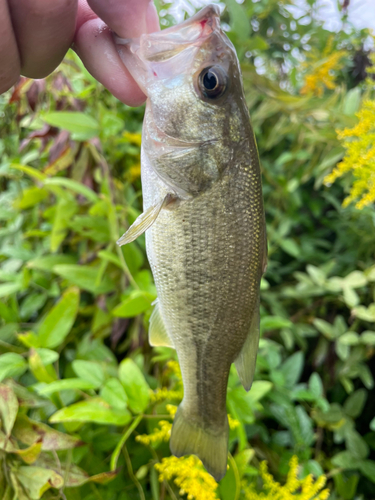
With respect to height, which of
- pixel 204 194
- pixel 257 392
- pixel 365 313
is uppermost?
pixel 204 194

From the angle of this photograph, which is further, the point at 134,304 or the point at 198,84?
the point at 134,304

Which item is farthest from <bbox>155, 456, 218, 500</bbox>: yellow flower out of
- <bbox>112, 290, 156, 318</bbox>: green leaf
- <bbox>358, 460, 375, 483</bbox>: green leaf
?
<bbox>358, 460, 375, 483</bbox>: green leaf

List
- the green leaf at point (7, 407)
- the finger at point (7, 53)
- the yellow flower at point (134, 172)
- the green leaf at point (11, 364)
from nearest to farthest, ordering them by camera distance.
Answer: the finger at point (7, 53) → the green leaf at point (7, 407) → the green leaf at point (11, 364) → the yellow flower at point (134, 172)

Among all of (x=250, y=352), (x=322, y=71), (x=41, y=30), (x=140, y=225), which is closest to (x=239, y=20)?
(x=322, y=71)

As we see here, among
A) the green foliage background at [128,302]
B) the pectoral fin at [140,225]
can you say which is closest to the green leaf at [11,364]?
the green foliage background at [128,302]

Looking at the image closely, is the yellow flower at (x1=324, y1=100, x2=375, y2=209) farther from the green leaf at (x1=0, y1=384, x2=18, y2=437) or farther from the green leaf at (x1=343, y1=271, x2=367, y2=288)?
the green leaf at (x1=0, y1=384, x2=18, y2=437)

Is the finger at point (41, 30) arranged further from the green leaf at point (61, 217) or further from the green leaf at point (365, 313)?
the green leaf at point (365, 313)

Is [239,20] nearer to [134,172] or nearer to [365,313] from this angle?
[134,172]
